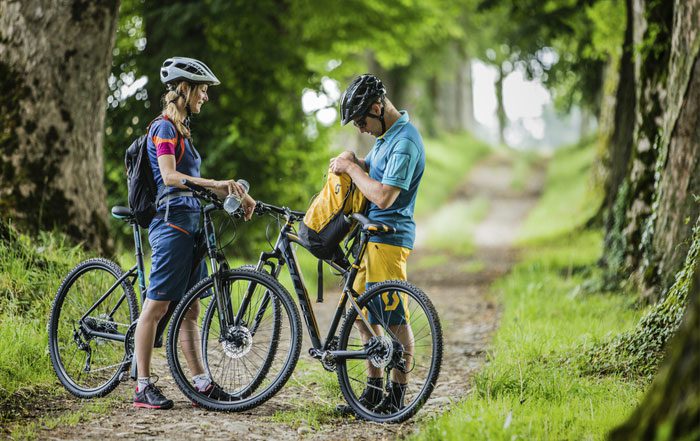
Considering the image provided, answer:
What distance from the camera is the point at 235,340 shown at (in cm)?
515

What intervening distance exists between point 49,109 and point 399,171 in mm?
3902

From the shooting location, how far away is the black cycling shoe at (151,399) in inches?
205

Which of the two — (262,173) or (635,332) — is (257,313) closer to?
(635,332)

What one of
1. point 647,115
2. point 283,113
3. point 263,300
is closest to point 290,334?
point 263,300

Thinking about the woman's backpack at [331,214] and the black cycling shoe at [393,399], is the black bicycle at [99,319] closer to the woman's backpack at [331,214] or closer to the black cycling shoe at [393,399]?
the woman's backpack at [331,214]

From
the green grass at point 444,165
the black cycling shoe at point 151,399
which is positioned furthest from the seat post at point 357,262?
the green grass at point 444,165

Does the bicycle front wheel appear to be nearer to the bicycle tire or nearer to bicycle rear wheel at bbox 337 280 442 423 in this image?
the bicycle tire

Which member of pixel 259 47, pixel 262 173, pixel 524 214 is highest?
pixel 259 47

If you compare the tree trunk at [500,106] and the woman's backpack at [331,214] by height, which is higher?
the tree trunk at [500,106]

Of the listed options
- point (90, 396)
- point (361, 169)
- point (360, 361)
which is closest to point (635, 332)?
point (360, 361)

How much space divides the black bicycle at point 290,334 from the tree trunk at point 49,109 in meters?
2.61

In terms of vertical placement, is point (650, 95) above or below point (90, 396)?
above

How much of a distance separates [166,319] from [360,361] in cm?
131

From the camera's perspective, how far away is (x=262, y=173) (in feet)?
39.2
